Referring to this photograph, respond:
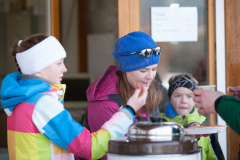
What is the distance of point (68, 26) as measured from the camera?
153 inches

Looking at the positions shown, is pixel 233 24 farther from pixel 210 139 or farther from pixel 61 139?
pixel 61 139

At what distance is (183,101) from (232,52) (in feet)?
2.80

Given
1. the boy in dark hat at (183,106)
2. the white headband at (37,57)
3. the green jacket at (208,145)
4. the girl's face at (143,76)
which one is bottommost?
the green jacket at (208,145)

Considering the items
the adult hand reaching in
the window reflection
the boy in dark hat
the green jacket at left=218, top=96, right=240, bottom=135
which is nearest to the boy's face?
the boy in dark hat

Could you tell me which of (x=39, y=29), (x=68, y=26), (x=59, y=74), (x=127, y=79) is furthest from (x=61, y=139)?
(x=68, y=26)

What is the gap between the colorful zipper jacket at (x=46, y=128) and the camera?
4.50 feet

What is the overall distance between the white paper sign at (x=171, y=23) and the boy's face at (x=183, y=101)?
2.21ft

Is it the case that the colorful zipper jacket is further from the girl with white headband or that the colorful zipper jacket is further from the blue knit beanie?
the blue knit beanie

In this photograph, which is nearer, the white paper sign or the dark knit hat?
the dark knit hat

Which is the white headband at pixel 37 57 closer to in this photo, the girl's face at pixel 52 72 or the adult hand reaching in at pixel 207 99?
the girl's face at pixel 52 72

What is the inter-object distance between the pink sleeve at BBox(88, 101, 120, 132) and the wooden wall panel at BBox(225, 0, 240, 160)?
1.48m

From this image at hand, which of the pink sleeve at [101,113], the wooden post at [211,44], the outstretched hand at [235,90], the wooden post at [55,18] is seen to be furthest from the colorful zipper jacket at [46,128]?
the wooden post at [55,18]

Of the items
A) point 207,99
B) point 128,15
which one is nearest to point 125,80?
point 207,99

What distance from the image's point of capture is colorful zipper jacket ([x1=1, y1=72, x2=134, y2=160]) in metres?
1.37
